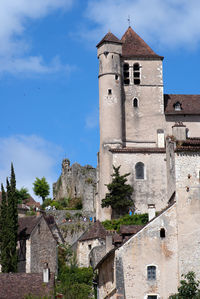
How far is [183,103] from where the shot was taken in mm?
71812

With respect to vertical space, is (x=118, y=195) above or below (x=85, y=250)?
above

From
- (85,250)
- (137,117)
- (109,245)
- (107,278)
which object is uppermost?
(137,117)

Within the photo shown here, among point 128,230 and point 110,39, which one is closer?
point 128,230

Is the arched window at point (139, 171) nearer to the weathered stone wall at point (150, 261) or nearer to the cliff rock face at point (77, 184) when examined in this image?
the cliff rock face at point (77, 184)

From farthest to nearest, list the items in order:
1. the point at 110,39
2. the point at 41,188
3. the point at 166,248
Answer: the point at 41,188 → the point at 110,39 → the point at 166,248

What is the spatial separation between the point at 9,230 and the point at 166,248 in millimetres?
14982

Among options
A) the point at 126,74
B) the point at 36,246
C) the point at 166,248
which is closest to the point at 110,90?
the point at 126,74

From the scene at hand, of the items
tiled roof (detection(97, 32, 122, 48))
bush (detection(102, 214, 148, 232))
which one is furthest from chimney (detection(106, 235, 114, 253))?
tiled roof (detection(97, 32, 122, 48))

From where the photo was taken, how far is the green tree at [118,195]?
206ft

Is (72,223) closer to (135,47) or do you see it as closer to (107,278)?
(135,47)

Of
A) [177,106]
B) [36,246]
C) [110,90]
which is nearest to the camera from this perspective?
[36,246]

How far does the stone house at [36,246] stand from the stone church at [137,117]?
10.0m

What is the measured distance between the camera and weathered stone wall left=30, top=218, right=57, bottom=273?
2088 inches

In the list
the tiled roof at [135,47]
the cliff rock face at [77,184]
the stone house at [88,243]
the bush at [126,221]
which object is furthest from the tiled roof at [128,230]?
the tiled roof at [135,47]
